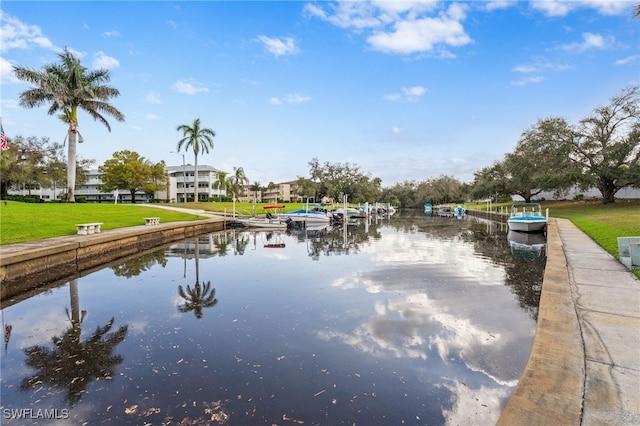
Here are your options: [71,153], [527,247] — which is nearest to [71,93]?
[71,153]

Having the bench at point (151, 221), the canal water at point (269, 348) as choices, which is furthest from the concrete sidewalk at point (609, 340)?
the bench at point (151, 221)

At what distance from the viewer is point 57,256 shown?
37.2 ft

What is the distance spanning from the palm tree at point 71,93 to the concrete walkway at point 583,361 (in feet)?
116

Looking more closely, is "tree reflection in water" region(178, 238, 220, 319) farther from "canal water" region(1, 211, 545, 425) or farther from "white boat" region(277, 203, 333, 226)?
"white boat" region(277, 203, 333, 226)

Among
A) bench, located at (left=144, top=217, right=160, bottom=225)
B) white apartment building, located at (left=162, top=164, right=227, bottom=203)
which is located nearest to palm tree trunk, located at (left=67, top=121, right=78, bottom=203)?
bench, located at (left=144, top=217, right=160, bottom=225)

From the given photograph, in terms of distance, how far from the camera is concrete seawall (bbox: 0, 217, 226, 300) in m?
9.36

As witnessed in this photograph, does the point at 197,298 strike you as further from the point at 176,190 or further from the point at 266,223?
the point at 176,190

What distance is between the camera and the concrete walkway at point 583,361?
9.95ft

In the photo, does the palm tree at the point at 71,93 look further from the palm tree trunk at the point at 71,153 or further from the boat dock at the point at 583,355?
the boat dock at the point at 583,355

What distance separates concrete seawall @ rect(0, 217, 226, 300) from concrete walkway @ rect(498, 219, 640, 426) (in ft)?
37.5

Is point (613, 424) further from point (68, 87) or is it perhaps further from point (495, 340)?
point (68, 87)

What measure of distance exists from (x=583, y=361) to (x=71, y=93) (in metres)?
37.9

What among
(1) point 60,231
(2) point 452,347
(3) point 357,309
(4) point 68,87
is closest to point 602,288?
(2) point 452,347

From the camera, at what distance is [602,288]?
7102 mm
